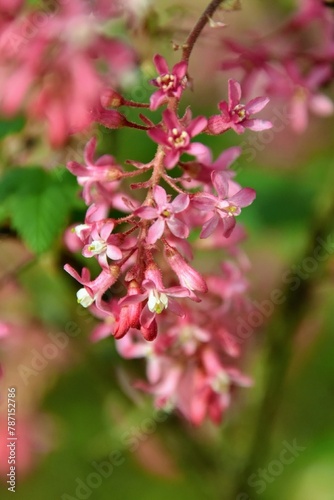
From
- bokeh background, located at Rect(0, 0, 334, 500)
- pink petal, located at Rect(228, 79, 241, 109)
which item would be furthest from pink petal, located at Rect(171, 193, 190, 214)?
bokeh background, located at Rect(0, 0, 334, 500)

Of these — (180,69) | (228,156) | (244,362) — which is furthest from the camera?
(244,362)

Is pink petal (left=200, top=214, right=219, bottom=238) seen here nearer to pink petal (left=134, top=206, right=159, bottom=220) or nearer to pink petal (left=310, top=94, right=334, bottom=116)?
pink petal (left=134, top=206, right=159, bottom=220)

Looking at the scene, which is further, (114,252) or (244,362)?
(244,362)

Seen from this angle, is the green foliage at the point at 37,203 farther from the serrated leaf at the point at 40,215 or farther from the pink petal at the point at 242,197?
the pink petal at the point at 242,197

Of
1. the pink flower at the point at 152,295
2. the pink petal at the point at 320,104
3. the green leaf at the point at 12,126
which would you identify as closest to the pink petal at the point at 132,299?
the pink flower at the point at 152,295

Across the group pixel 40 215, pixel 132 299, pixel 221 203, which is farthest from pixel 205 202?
pixel 40 215

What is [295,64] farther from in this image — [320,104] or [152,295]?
[152,295]
